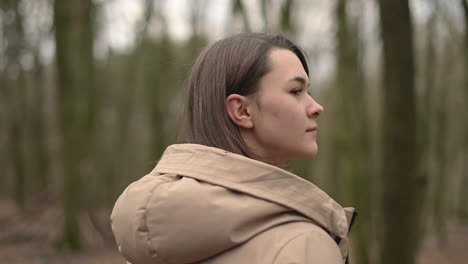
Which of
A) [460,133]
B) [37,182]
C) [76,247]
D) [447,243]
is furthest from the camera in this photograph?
[37,182]

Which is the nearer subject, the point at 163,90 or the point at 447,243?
the point at 163,90

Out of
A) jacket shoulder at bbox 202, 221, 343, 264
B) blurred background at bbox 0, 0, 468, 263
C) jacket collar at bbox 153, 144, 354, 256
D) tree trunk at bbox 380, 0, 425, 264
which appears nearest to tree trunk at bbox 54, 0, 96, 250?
blurred background at bbox 0, 0, 468, 263

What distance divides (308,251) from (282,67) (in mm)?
526

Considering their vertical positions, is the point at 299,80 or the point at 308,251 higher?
the point at 299,80

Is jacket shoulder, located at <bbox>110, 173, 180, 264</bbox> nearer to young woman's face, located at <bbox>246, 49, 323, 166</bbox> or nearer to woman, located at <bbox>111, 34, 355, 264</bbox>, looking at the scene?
woman, located at <bbox>111, 34, 355, 264</bbox>

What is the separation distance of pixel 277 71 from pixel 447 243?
14339mm

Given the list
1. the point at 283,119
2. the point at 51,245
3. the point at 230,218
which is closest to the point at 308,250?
the point at 230,218

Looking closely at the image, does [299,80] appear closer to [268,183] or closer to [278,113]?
[278,113]

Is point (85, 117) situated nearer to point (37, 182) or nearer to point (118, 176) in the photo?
point (37, 182)

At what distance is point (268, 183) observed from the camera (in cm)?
140

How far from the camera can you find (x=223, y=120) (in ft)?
5.23

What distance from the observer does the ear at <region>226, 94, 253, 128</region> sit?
1.58 m

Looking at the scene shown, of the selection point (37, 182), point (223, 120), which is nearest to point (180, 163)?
point (223, 120)

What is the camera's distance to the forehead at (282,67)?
1.59m
